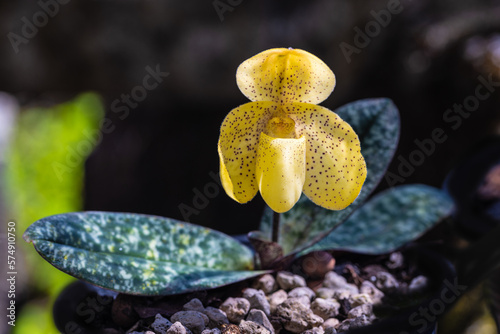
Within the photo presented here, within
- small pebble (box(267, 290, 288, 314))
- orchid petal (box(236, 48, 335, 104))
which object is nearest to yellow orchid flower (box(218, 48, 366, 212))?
orchid petal (box(236, 48, 335, 104))

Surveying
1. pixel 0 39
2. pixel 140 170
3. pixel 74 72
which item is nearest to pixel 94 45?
pixel 74 72

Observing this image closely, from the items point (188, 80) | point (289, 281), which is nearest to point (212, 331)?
point (289, 281)

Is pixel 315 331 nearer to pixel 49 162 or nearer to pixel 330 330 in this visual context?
pixel 330 330

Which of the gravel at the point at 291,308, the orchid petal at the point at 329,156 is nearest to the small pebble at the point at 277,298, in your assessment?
the gravel at the point at 291,308

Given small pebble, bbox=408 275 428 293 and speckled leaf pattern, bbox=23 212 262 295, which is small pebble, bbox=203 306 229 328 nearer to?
speckled leaf pattern, bbox=23 212 262 295

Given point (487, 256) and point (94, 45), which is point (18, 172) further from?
point (487, 256)
